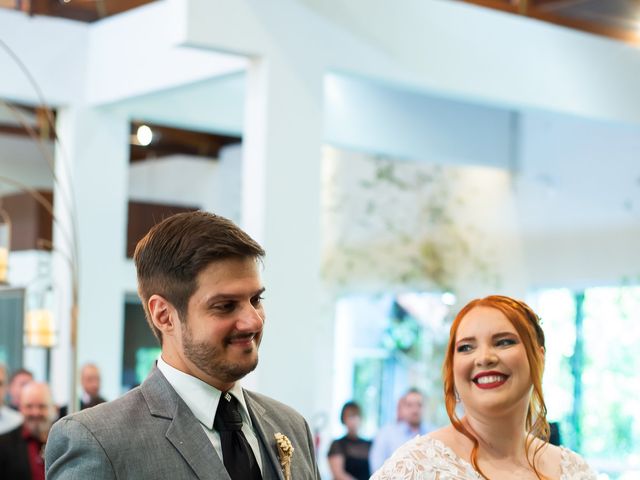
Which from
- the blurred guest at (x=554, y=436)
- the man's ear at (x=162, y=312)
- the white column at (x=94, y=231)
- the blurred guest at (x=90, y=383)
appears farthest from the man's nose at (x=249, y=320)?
the white column at (x=94, y=231)

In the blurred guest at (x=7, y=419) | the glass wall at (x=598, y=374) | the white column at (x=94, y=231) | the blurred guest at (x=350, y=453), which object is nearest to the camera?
the blurred guest at (x=7, y=419)

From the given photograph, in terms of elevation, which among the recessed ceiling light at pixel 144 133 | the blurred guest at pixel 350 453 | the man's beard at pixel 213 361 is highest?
the recessed ceiling light at pixel 144 133

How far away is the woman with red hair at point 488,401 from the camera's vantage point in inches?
120

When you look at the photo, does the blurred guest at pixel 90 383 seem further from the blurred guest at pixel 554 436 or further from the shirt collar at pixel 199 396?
the shirt collar at pixel 199 396

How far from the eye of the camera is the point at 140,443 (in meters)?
2.03

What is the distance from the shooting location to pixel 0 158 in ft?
37.8

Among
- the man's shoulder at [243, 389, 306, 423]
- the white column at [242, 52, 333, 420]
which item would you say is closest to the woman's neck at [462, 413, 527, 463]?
the man's shoulder at [243, 389, 306, 423]

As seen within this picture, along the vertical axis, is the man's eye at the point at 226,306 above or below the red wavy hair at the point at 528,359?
above

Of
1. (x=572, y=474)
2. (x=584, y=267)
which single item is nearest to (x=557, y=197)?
(x=584, y=267)

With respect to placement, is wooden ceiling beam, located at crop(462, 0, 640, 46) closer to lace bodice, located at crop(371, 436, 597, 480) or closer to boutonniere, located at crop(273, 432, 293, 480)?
lace bodice, located at crop(371, 436, 597, 480)

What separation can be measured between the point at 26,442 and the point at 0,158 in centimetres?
599

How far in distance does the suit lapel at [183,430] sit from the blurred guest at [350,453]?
21.9ft

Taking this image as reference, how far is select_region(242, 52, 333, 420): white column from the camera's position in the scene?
655cm

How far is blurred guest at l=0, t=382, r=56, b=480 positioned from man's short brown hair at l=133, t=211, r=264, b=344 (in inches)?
139
